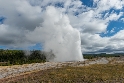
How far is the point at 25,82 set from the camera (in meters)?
35.7

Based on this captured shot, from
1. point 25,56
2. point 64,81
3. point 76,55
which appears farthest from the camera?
point 25,56

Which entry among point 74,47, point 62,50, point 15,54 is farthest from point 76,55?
point 15,54

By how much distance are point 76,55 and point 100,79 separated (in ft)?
352

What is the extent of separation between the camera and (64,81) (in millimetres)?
35469

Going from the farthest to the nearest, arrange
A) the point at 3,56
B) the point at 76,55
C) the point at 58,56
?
the point at 3,56, the point at 58,56, the point at 76,55

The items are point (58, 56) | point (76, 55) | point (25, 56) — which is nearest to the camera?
point (76, 55)

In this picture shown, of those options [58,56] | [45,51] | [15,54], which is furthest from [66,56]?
[15,54]

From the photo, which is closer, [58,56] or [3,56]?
[58,56]

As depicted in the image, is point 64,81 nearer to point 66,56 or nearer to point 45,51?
point 66,56

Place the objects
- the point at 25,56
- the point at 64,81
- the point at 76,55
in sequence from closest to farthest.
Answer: the point at 64,81 < the point at 76,55 < the point at 25,56

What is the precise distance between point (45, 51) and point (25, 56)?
23243 mm

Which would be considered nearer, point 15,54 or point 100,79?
point 100,79

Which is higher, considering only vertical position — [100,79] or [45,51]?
[45,51]

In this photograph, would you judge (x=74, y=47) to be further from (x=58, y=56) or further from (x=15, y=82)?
(x=15, y=82)
